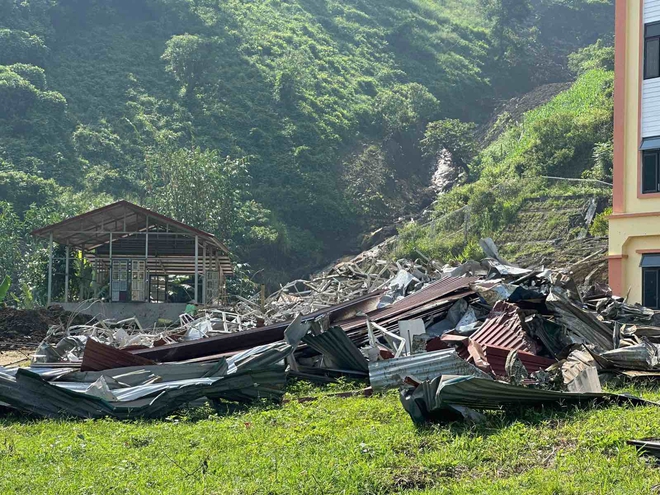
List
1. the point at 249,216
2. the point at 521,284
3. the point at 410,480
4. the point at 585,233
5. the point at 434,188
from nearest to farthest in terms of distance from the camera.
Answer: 1. the point at 410,480
2. the point at 521,284
3. the point at 585,233
4. the point at 249,216
5. the point at 434,188

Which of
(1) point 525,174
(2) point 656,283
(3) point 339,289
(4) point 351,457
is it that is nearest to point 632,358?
(4) point 351,457

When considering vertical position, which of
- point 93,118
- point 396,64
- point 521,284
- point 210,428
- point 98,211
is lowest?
point 210,428

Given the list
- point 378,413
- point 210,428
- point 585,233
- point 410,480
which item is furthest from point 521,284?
point 585,233

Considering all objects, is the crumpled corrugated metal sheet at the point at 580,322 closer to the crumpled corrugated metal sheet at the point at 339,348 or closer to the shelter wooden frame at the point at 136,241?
the crumpled corrugated metal sheet at the point at 339,348

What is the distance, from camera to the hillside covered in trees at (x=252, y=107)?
159ft

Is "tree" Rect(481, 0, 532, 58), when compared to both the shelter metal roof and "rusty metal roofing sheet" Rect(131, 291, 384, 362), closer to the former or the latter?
the shelter metal roof

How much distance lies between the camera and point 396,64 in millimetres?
75688

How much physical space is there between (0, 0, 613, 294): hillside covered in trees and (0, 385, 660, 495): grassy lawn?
30980mm

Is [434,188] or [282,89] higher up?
[282,89]

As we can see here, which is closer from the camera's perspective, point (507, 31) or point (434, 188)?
point (434, 188)

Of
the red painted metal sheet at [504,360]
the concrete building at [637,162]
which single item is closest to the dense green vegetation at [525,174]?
the concrete building at [637,162]

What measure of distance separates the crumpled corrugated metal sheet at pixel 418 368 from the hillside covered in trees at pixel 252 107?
97.5 feet

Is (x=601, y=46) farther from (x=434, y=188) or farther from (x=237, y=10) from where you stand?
(x=237, y=10)

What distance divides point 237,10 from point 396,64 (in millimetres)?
14096
